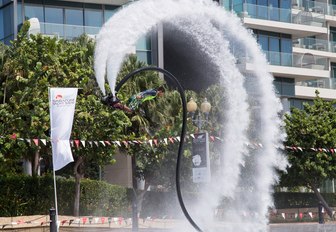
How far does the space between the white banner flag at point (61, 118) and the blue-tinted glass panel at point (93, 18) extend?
24.1 meters

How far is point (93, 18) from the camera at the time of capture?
5688 cm

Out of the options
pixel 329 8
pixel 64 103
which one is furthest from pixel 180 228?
pixel 329 8

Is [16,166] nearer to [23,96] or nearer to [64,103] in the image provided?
[23,96]

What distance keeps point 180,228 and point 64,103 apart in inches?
385

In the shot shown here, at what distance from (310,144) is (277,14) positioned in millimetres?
17958

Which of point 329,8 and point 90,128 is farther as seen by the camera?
point 329,8

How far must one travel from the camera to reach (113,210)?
161ft

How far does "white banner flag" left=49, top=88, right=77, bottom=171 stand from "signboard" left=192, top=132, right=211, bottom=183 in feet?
16.2

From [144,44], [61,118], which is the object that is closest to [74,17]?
[144,44]

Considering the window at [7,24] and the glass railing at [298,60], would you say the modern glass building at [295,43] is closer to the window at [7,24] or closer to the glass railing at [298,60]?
the glass railing at [298,60]

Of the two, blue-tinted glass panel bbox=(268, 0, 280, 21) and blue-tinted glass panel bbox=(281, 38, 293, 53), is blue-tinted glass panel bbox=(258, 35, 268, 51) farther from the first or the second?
blue-tinted glass panel bbox=(281, 38, 293, 53)

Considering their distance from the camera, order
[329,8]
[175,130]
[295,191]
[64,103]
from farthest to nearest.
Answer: [329,8] → [295,191] → [175,130] → [64,103]

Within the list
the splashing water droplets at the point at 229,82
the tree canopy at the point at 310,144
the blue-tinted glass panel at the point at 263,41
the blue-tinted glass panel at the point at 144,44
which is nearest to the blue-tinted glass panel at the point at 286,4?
the blue-tinted glass panel at the point at 263,41

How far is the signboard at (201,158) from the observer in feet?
113
